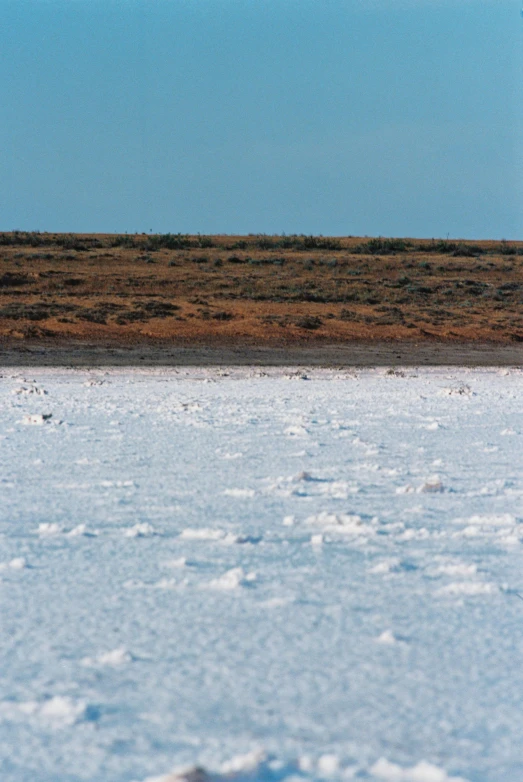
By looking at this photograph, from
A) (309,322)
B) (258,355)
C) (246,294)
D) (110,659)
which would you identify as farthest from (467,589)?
(246,294)

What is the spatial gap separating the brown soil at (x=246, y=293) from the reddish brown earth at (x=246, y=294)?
0.16ft

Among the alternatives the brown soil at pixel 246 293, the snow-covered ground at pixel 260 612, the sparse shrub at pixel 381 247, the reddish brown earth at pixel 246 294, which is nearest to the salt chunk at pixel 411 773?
the snow-covered ground at pixel 260 612

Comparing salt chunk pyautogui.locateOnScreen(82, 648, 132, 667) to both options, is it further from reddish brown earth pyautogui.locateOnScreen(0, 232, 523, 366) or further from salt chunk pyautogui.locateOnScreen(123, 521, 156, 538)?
reddish brown earth pyautogui.locateOnScreen(0, 232, 523, 366)

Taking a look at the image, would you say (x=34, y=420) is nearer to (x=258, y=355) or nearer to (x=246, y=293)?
(x=258, y=355)

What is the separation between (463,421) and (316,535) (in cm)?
489

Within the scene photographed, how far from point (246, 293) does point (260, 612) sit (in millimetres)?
26029

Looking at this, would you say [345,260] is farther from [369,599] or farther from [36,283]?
[369,599]

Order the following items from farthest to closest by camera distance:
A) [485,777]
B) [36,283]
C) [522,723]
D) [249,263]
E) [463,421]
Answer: [249,263]
[36,283]
[463,421]
[522,723]
[485,777]

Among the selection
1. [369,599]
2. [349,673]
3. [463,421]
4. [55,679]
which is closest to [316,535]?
[369,599]

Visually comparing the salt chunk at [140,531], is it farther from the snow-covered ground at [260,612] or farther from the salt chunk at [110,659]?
the salt chunk at [110,659]

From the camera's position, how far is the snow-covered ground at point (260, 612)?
2180 millimetres

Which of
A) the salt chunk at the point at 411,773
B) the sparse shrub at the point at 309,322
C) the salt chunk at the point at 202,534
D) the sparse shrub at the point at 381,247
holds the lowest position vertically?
the salt chunk at the point at 411,773

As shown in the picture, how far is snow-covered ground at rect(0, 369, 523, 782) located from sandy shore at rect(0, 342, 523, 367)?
12.3 m

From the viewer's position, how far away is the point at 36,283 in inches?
1142
